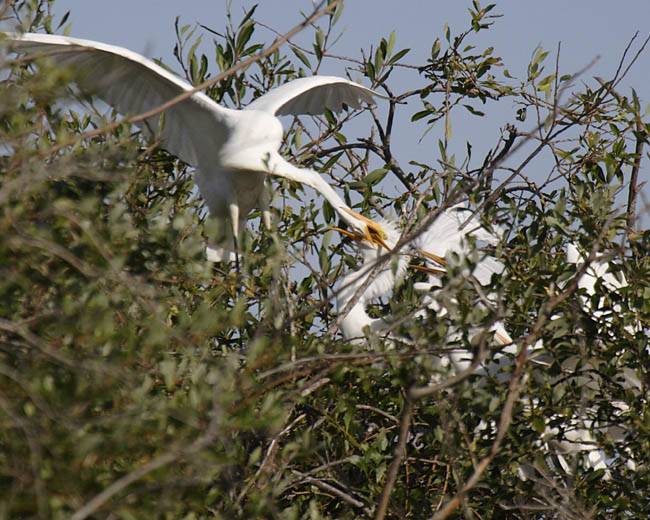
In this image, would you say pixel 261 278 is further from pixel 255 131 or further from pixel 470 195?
pixel 255 131

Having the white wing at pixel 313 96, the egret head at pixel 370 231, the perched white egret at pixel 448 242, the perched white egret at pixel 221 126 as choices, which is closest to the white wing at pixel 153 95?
the perched white egret at pixel 221 126

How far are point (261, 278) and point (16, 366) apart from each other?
1.46 meters

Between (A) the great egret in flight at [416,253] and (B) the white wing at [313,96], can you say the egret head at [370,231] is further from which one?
(B) the white wing at [313,96]

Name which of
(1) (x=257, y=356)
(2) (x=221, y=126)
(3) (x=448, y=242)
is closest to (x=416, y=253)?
(3) (x=448, y=242)

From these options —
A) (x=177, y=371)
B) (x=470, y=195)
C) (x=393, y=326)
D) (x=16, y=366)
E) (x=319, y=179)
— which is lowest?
(x=16, y=366)

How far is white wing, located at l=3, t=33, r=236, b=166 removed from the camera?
4480 millimetres

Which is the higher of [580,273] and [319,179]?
[319,179]

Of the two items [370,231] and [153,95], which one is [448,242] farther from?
[153,95]

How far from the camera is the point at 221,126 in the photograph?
191 inches

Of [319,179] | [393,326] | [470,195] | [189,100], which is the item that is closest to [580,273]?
[393,326]

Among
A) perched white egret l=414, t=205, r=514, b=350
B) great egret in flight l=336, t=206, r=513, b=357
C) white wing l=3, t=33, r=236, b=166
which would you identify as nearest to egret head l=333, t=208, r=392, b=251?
great egret in flight l=336, t=206, r=513, b=357

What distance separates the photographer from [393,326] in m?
2.50

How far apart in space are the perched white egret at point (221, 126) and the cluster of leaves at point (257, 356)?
15cm

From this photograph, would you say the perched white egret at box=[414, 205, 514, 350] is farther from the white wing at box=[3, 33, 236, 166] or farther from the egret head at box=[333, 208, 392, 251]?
the white wing at box=[3, 33, 236, 166]
